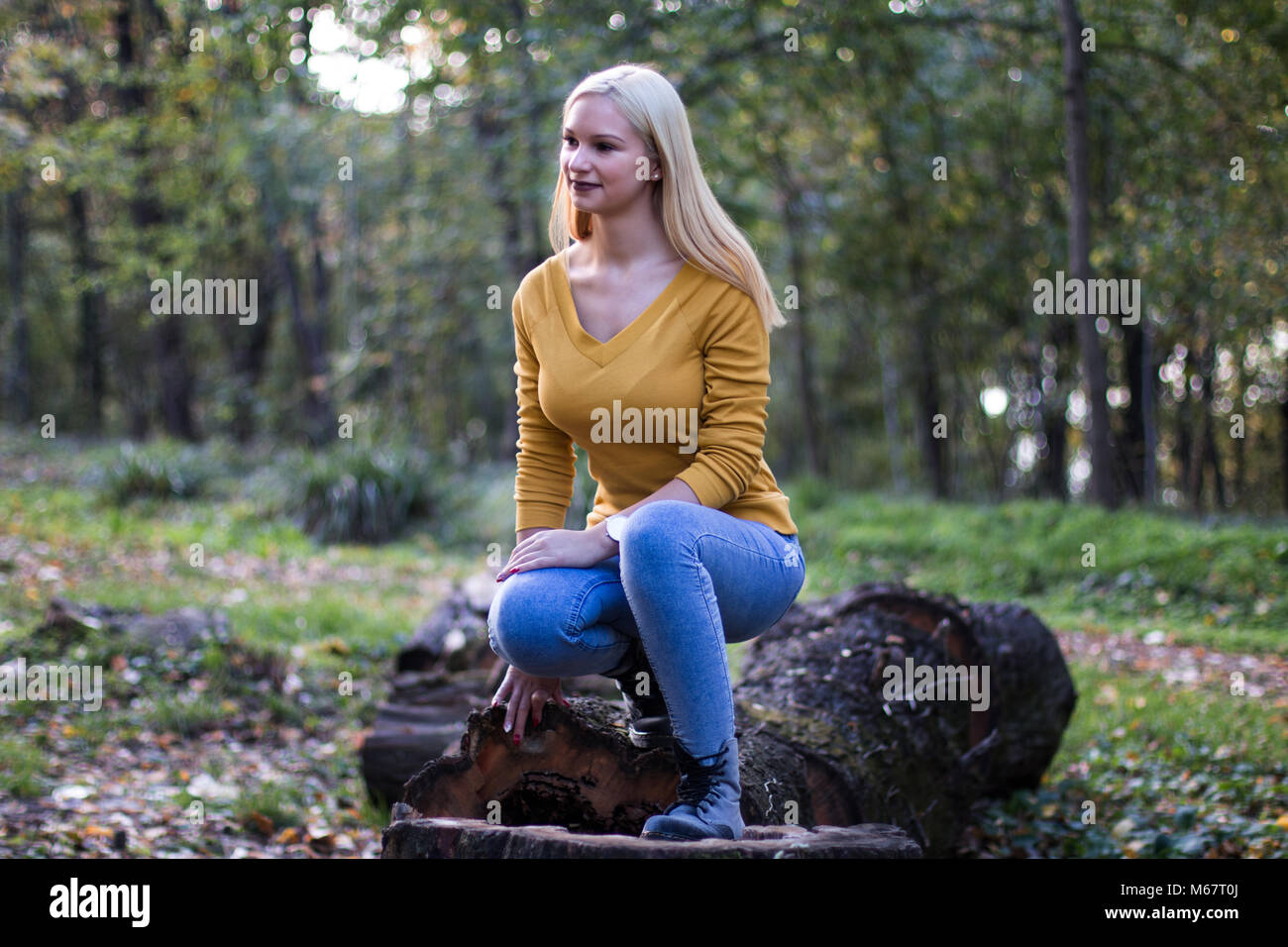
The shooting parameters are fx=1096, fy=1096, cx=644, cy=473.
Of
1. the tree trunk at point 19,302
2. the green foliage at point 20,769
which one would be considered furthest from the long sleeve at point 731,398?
the tree trunk at point 19,302

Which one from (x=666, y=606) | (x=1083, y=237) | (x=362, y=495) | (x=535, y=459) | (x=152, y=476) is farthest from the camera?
(x=152, y=476)

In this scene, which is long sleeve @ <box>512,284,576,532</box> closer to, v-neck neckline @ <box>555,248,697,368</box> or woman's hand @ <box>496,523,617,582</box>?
v-neck neckline @ <box>555,248,697,368</box>

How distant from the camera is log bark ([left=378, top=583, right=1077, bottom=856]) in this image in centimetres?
225

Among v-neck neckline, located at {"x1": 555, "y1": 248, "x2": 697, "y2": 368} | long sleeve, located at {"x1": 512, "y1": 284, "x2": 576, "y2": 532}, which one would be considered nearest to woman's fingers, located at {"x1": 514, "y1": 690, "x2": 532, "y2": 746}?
long sleeve, located at {"x1": 512, "y1": 284, "x2": 576, "y2": 532}

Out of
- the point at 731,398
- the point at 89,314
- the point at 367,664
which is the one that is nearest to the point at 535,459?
the point at 731,398

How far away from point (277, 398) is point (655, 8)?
10.8 meters

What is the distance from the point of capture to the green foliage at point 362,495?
31.7 ft

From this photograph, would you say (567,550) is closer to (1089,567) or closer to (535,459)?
(535,459)

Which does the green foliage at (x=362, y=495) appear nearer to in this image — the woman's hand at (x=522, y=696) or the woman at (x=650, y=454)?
the woman at (x=650, y=454)

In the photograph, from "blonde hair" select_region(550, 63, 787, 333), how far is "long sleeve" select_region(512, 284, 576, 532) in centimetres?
42

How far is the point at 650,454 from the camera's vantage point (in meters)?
2.30

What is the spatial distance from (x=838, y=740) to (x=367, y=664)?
3286 mm

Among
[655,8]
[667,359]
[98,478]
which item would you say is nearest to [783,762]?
[667,359]
